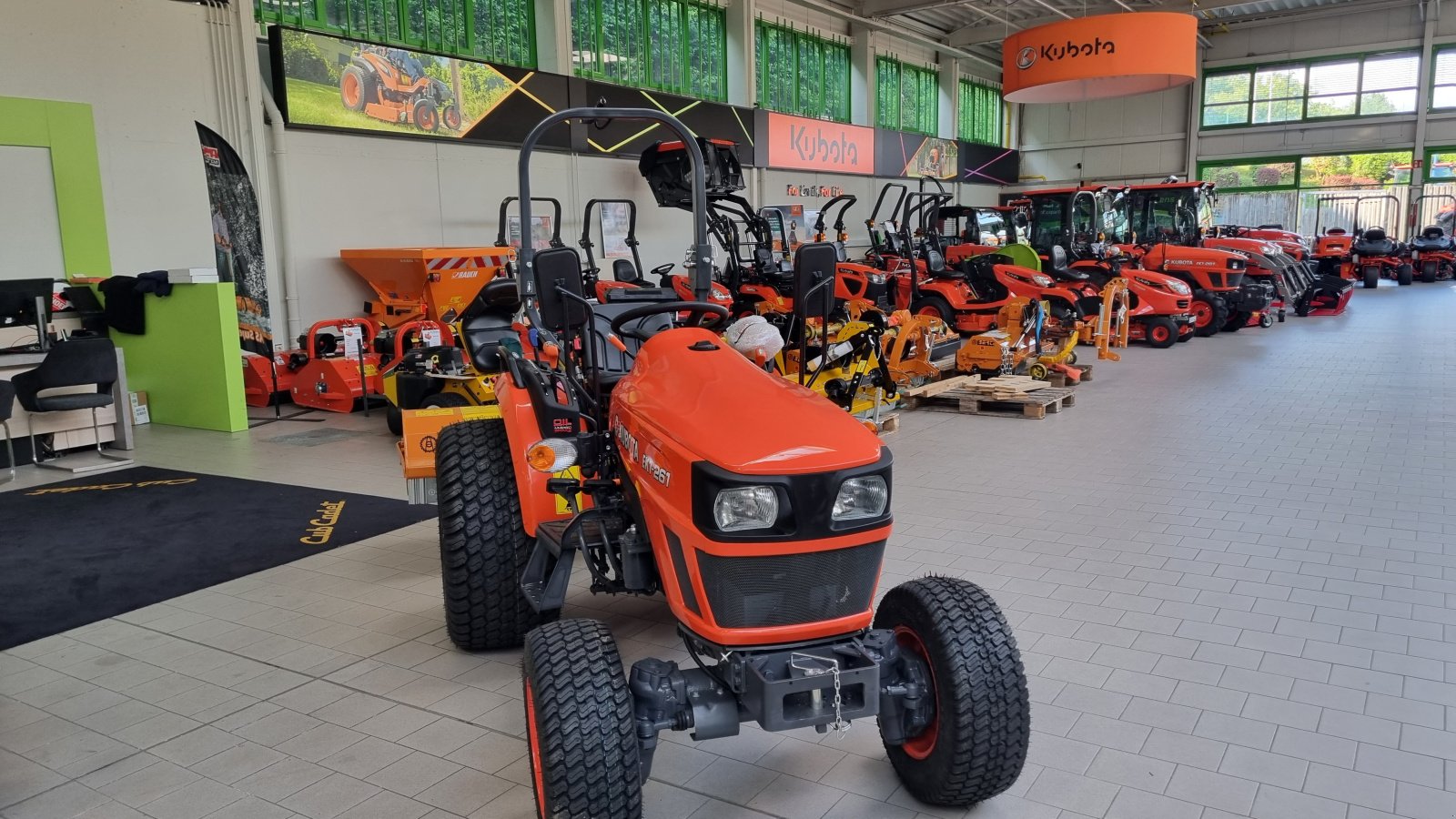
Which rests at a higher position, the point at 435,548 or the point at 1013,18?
the point at 1013,18

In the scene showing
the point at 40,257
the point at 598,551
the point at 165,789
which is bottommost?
the point at 165,789

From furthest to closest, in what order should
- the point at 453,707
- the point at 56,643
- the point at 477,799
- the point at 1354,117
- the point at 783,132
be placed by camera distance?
1. the point at 1354,117
2. the point at 783,132
3. the point at 56,643
4. the point at 453,707
5. the point at 477,799

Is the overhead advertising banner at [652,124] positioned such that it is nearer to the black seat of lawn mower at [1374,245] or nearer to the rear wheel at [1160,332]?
the rear wheel at [1160,332]

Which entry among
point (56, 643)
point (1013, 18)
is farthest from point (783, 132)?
point (56, 643)

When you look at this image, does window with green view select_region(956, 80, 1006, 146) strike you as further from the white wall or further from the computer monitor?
the computer monitor

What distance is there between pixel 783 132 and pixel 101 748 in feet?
48.3

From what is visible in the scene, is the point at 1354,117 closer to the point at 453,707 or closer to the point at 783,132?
the point at 783,132

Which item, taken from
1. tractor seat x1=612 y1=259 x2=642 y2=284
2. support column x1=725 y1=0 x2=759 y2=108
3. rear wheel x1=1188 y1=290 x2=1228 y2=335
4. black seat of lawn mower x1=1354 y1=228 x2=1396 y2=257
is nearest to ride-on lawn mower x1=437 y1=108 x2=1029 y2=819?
tractor seat x1=612 y1=259 x2=642 y2=284

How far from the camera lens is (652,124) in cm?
1395

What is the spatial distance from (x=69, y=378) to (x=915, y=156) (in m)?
16.4

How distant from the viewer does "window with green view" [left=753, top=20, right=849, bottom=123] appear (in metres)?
16.6

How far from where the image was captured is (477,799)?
8.88ft

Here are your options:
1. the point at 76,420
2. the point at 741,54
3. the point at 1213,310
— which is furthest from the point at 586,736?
the point at 741,54

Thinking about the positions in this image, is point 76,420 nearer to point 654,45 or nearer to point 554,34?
point 554,34
